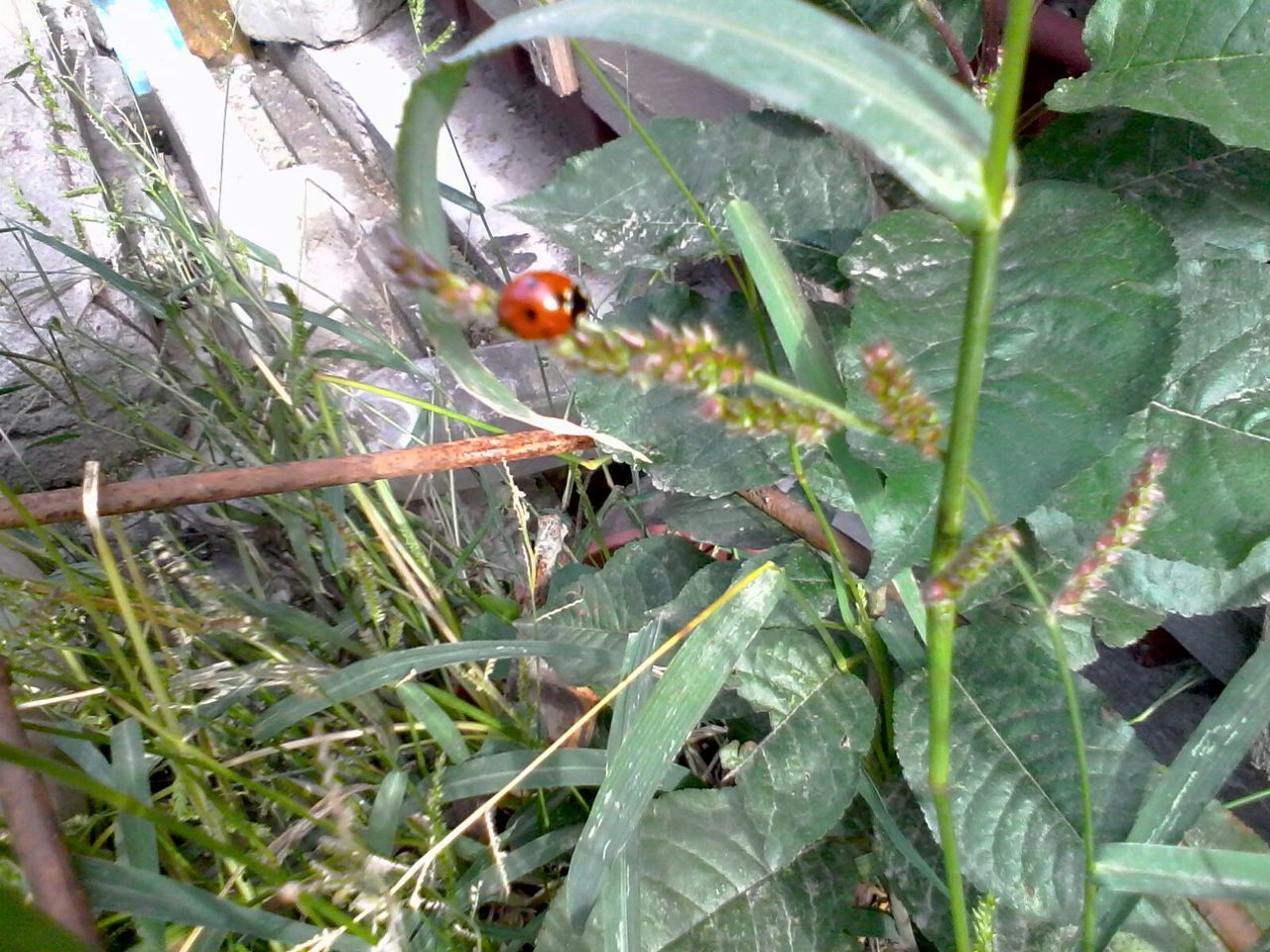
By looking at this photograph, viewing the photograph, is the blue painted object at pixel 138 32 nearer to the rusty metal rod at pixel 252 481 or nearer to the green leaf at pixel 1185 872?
the rusty metal rod at pixel 252 481

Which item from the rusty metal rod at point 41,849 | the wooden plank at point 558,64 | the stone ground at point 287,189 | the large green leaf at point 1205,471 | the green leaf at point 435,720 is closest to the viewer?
the rusty metal rod at point 41,849

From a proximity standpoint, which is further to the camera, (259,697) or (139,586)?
(259,697)

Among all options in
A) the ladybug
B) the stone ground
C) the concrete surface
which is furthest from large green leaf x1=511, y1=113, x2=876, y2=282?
the concrete surface

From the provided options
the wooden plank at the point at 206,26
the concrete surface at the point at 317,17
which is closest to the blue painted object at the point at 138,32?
the wooden plank at the point at 206,26

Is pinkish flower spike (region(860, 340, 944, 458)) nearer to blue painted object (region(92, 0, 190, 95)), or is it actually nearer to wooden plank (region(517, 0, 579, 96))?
wooden plank (region(517, 0, 579, 96))

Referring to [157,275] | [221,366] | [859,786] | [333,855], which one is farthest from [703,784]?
[157,275]

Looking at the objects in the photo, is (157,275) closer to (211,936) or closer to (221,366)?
(221,366)

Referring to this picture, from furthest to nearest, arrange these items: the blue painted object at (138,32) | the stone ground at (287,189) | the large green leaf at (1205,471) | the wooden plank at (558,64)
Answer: the blue painted object at (138,32) → the wooden plank at (558,64) → the stone ground at (287,189) → the large green leaf at (1205,471)
